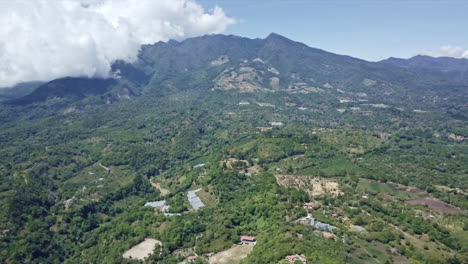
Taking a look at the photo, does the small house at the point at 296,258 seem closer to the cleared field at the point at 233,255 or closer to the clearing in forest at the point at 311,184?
the cleared field at the point at 233,255

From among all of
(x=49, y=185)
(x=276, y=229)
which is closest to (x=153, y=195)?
(x=49, y=185)

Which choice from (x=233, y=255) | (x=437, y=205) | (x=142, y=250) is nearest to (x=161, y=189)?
(x=142, y=250)

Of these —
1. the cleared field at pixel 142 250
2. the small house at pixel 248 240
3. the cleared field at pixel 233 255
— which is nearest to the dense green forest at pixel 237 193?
the cleared field at pixel 233 255

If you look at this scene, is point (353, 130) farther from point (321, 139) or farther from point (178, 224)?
point (178, 224)

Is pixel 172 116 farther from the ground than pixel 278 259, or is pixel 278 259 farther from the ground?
pixel 172 116

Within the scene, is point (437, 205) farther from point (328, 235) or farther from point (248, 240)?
point (248, 240)

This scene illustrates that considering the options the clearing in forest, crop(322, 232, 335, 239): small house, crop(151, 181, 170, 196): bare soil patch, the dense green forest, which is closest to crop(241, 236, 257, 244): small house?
the dense green forest
